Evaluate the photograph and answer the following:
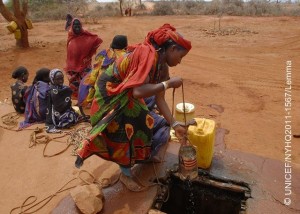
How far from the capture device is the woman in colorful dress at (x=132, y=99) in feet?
7.41

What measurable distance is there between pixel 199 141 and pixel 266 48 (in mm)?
7776

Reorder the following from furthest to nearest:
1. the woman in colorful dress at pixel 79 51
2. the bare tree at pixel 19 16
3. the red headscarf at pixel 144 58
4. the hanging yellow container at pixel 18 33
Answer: the hanging yellow container at pixel 18 33 < the bare tree at pixel 19 16 < the woman in colorful dress at pixel 79 51 < the red headscarf at pixel 144 58

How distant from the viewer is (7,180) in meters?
3.23

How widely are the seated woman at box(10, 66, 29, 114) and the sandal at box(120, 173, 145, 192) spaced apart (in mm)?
2565

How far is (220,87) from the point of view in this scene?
6.52m

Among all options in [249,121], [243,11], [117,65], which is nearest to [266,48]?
[249,121]

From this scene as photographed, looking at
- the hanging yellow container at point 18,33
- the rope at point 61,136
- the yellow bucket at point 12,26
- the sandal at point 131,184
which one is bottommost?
the sandal at point 131,184

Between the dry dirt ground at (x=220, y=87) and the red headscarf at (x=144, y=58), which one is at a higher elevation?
the red headscarf at (x=144, y=58)

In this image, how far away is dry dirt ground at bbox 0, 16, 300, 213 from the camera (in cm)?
332

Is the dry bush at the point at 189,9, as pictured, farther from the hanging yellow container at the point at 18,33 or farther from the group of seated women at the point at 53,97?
the group of seated women at the point at 53,97

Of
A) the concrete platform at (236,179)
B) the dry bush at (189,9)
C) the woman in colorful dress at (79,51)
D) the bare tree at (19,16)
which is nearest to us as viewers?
the concrete platform at (236,179)

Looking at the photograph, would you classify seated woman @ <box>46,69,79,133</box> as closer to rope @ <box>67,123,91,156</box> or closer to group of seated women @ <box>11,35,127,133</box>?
group of seated women @ <box>11,35,127,133</box>

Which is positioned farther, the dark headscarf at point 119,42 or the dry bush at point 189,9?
the dry bush at point 189,9

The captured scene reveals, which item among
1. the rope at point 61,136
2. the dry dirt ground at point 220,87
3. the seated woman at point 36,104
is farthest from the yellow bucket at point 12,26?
the rope at point 61,136
